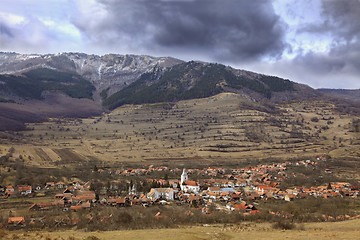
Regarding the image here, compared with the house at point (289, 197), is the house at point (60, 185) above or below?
above

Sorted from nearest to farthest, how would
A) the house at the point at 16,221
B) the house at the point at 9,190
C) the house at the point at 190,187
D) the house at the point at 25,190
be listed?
the house at the point at 16,221 → the house at the point at 9,190 → the house at the point at 25,190 → the house at the point at 190,187

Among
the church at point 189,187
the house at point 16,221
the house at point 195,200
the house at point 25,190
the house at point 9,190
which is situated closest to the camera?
the house at point 16,221

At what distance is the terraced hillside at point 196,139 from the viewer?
4921 inches

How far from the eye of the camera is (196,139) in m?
155

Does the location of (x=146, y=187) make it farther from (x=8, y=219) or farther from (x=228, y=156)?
(x=228, y=156)

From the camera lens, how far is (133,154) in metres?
134

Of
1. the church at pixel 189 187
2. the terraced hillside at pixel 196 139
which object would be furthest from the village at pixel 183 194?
the terraced hillside at pixel 196 139

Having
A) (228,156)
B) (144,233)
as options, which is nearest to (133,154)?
(228,156)

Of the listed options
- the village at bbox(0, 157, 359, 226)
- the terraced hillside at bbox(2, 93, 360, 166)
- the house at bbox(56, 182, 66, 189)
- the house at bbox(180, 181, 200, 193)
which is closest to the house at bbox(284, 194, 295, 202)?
the village at bbox(0, 157, 359, 226)

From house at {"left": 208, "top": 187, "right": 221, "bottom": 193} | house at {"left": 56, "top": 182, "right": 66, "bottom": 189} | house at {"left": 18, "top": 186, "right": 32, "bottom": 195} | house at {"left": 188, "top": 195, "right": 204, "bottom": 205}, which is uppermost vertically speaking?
house at {"left": 18, "top": 186, "right": 32, "bottom": 195}

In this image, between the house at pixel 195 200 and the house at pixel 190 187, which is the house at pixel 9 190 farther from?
the house at pixel 190 187

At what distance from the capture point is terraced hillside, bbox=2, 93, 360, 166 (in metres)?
125

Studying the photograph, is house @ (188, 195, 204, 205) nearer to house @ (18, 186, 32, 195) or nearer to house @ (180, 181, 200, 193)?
house @ (180, 181, 200, 193)

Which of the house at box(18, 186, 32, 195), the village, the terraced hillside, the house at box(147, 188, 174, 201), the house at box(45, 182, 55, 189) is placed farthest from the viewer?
the terraced hillside
